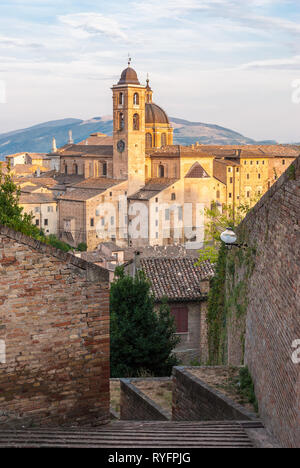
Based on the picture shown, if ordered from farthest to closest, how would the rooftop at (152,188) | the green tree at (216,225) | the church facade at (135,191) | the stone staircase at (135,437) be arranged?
1. the rooftop at (152,188)
2. the church facade at (135,191)
3. the green tree at (216,225)
4. the stone staircase at (135,437)

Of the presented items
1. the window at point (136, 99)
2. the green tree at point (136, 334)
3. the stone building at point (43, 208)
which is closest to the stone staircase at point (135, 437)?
the green tree at point (136, 334)

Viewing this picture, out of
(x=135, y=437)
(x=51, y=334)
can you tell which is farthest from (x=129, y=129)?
(x=135, y=437)

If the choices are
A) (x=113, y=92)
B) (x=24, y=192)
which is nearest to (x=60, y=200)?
(x=24, y=192)

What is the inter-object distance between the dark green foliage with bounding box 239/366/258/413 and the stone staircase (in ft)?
4.13

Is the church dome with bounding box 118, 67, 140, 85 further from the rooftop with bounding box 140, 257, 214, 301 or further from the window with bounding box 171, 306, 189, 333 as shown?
the window with bounding box 171, 306, 189, 333

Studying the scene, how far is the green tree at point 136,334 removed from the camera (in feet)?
51.8

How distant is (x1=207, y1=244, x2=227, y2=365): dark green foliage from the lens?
45.9 ft

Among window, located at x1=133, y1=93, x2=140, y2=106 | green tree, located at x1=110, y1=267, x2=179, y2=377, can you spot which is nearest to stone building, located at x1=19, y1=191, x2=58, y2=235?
window, located at x1=133, y1=93, x2=140, y2=106

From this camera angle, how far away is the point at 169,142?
8300 centimetres

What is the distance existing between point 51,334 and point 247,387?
11.3 feet

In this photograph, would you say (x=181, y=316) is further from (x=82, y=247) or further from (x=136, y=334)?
(x=82, y=247)

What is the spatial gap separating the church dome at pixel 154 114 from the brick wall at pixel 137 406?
7096 centimetres

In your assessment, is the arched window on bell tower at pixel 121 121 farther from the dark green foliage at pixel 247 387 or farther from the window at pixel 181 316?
the dark green foliage at pixel 247 387
